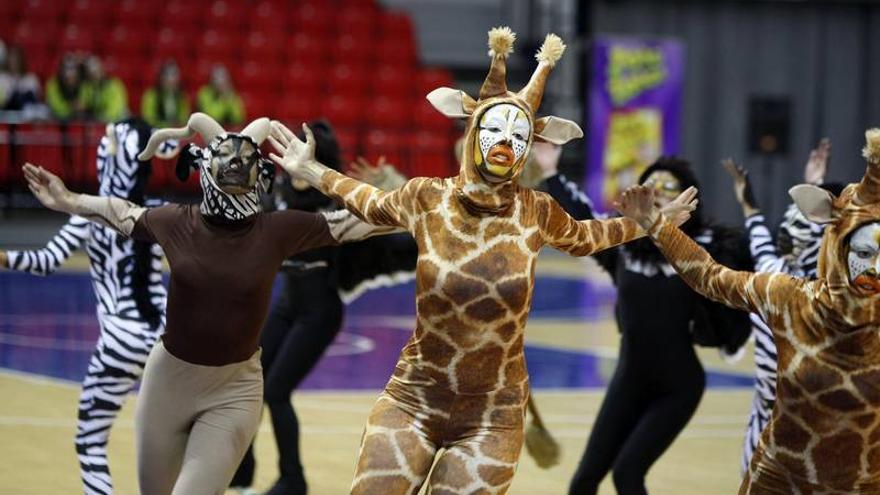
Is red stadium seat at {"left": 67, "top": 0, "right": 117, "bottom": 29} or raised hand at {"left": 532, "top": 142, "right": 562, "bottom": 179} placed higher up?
red stadium seat at {"left": 67, "top": 0, "right": 117, "bottom": 29}

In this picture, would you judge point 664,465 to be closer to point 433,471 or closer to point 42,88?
point 433,471

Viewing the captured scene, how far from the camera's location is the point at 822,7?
2211cm

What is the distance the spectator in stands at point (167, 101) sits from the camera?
1720cm

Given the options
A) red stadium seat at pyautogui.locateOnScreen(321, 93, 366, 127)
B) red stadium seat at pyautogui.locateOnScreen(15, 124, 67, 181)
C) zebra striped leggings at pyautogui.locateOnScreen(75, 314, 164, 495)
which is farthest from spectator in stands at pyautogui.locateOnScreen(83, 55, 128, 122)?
zebra striped leggings at pyautogui.locateOnScreen(75, 314, 164, 495)

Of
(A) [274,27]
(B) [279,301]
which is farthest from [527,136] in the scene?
(A) [274,27]

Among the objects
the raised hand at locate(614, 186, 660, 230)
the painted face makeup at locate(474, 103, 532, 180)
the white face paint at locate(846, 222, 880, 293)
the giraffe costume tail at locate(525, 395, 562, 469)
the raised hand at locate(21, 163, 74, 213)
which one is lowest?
the giraffe costume tail at locate(525, 395, 562, 469)

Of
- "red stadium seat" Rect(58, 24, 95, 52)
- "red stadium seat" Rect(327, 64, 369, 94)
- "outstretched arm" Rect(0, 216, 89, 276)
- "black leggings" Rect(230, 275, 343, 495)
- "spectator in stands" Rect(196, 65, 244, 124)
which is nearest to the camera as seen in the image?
"outstretched arm" Rect(0, 216, 89, 276)

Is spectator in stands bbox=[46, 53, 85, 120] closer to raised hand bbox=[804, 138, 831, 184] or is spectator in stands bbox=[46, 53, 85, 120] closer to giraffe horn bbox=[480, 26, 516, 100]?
raised hand bbox=[804, 138, 831, 184]

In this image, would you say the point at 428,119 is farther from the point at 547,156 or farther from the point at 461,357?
the point at 461,357

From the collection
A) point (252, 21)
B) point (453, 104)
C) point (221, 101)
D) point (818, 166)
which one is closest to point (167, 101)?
point (221, 101)

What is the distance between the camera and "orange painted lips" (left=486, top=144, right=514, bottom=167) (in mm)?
5098

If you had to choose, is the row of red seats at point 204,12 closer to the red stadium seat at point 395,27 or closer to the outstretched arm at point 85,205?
the red stadium seat at point 395,27

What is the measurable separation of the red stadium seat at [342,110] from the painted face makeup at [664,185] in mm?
12666

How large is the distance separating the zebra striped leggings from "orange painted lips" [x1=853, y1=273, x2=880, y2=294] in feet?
10.5
